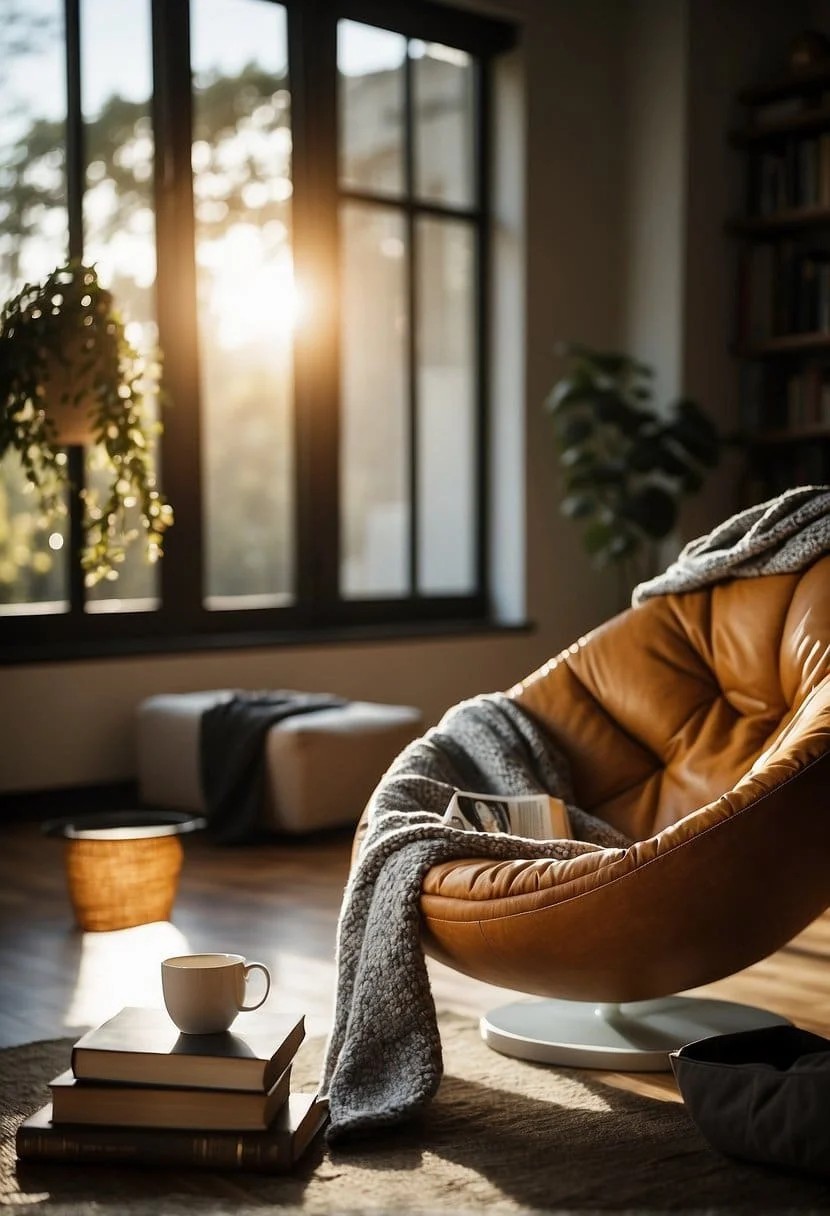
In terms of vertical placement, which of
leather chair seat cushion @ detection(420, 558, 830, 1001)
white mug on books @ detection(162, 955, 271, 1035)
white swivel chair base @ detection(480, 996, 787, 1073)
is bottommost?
white swivel chair base @ detection(480, 996, 787, 1073)

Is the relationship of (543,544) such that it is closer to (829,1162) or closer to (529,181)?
(529,181)

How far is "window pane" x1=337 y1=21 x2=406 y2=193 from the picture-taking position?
20.8ft

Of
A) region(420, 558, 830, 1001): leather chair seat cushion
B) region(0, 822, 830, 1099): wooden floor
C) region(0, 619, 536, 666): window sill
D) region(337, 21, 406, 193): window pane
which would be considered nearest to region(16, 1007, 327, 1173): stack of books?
region(420, 558, 830, 1001): leather chair seat cushion

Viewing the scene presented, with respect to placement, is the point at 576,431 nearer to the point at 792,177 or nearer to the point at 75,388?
the point at 792,177

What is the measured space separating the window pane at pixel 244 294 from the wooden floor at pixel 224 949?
1.62m

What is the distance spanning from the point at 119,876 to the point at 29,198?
2.73 m

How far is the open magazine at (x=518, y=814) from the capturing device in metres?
2.70

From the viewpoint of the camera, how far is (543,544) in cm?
697

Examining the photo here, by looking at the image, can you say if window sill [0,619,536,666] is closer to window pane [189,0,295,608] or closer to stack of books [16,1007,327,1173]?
window pane [189,0,295,608]

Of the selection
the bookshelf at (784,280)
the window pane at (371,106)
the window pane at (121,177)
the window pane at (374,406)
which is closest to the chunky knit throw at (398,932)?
the window pane at (121,177)

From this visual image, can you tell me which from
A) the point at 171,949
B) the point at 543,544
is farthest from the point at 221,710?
the point at 543,544

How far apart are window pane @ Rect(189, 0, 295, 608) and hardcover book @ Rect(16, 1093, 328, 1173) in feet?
12.8

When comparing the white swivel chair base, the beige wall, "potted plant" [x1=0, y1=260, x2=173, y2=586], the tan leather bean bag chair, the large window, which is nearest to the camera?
the tan leather bean bag chair

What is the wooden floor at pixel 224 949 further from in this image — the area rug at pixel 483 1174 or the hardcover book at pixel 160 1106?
the hardcover book at pixel 160 1106
